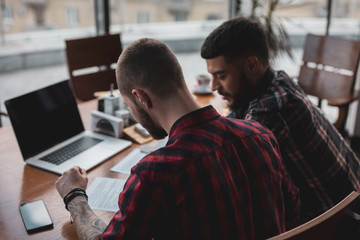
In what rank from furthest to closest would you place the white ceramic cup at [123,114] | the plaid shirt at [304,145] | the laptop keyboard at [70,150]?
the white ceramic cup at [123,114] < the laptop keyboard at [70,150] < the plaid shirt at [304,145]

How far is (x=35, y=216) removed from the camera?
118cm

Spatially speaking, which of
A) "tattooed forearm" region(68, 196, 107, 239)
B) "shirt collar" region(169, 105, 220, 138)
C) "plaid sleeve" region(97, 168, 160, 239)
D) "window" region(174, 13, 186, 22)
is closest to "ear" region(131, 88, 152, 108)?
"shirt collar" region(169, 105, 220, 138)

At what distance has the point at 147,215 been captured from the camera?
89 centimetres

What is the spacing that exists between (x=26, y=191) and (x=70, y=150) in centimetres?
31

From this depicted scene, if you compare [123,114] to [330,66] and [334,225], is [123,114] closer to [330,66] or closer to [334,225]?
[334,225]

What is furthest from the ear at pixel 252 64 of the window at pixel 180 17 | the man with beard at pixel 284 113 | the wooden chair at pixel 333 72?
the window at pixel 180 17

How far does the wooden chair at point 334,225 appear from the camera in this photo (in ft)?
2.62

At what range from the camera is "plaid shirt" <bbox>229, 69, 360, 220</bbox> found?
1426 millimetres

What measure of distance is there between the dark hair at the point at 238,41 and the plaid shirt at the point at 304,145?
14 centimetres

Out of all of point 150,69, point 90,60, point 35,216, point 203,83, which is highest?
point 150,69

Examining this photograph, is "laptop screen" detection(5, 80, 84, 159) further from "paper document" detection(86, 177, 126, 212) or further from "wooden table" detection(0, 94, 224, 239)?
"paper document" detection(86, 177, 126, 212)

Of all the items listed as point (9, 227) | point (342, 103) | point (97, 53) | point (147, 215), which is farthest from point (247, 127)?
point (97, 53)

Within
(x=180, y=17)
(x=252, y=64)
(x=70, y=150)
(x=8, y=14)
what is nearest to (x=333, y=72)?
(x=252, y=64)

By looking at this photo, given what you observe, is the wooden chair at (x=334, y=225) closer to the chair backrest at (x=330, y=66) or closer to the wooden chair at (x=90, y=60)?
the chair backrest at (x=330, y=66)
